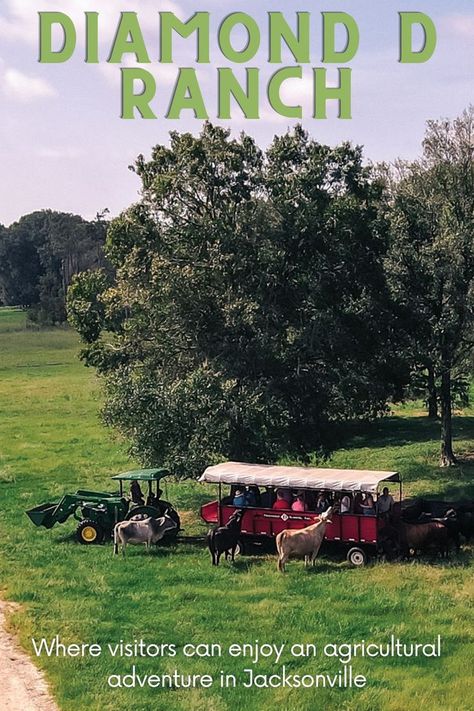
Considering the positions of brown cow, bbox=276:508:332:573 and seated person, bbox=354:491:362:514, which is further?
seated person, bbox=354:491:362:514

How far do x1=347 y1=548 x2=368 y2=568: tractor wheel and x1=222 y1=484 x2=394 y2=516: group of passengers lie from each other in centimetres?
100

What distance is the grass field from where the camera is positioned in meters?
14.4

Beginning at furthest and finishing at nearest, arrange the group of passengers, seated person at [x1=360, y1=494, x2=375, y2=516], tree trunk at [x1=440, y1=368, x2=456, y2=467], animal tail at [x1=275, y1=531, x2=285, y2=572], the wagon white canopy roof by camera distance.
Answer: tree trunk at [x1=440, y1=368, x2=456, y2=467]
the group of passengers
seated person at [x1=360, y1=494, x2=375, y2=516]
the wagon white canopy roof
animal tail at [x1=275, y1=531, x2=285, y2=572]

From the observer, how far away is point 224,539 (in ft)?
71.9

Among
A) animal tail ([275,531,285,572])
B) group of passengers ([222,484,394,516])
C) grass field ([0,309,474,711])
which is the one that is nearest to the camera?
grass field ([0,309,474,711])

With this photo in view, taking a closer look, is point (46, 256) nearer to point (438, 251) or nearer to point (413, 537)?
point (438, 251)

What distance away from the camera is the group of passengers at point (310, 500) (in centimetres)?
2253

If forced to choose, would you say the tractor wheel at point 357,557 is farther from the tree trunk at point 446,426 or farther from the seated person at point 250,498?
the tree trunk at point 446,426

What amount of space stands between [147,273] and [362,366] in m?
7.62

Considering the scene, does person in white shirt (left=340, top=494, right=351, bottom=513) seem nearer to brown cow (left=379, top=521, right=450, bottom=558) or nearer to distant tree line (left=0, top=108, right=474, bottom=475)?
brown cow (left=379, top=521, right=450, bottom=558)

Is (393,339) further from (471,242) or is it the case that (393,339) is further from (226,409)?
(226,409)

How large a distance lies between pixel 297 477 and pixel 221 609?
5218 mm

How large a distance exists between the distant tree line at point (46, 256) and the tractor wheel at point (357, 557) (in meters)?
98.4

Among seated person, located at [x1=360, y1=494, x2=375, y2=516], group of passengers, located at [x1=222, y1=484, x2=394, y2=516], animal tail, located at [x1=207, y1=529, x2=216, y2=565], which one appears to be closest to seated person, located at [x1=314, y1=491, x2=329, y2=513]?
group of passengers, located at [x1=222, y1=484, x2=394, y2=516]
